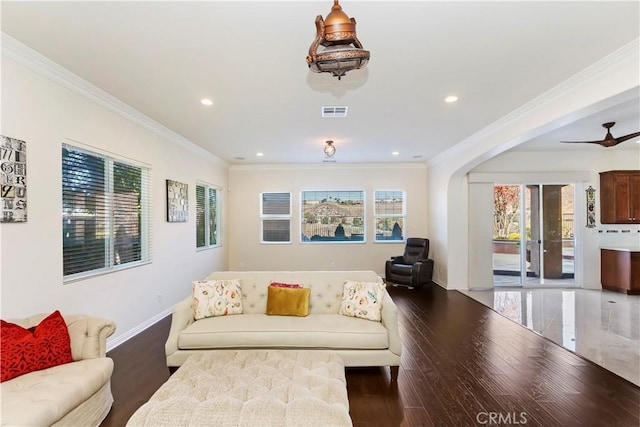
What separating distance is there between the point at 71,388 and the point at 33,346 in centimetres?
44

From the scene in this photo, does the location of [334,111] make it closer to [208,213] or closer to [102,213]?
[102,213]

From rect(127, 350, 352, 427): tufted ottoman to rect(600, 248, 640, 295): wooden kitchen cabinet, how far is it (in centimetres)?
661

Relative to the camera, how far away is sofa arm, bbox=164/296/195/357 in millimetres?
2783

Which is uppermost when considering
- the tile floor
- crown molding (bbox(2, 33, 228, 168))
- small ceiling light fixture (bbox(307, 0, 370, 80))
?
crown molding (bbox(2, 33, 228, 168))

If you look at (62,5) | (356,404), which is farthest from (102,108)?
(356,404)

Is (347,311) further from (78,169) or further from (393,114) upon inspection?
(78,169)

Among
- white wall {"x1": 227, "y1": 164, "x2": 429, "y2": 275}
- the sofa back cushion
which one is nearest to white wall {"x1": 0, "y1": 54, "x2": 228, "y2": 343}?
the sofa back cushion

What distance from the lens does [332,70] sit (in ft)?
5.79

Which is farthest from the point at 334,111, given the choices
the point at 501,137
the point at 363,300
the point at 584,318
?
the point at 584,318

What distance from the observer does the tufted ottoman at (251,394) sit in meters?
1.60

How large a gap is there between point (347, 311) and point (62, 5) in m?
3.22

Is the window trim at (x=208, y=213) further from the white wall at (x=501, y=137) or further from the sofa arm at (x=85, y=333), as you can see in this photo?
the white wall at (x=501, y=137)

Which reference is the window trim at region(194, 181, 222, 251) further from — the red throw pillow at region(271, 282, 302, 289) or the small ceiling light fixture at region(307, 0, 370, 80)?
Result: the small ceiling light fixture at region(307, 0, 370, 80)

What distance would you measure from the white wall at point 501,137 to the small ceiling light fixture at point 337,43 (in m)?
2.34
